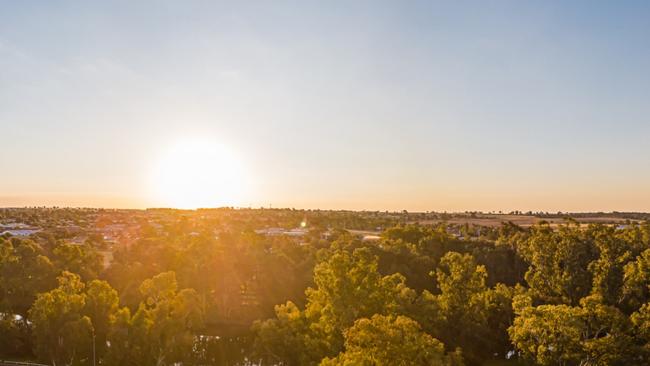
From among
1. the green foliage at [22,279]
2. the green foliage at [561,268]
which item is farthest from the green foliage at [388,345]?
the green foliage at [22,279]

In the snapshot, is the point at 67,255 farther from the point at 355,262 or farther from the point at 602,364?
the point at 602,364

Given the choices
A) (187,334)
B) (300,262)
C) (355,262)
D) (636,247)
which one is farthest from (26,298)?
Answer: (636,247)

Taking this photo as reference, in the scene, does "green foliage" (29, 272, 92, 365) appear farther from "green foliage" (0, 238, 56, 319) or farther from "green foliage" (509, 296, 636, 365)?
"green foliage" (509, 296, 636, 365)

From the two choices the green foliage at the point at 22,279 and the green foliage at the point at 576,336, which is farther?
the green foliage at the point at 22,279

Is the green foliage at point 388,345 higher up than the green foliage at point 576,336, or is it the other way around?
the green foliage at point 388,345

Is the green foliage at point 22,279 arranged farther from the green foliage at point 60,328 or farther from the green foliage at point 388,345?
the green foliage at point 388,345

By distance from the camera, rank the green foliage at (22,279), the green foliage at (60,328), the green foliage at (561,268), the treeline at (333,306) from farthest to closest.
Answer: the green foliage at (22,279), the green foliage at (561,268), the green foliage at (60,328), the treeline at (333,306)

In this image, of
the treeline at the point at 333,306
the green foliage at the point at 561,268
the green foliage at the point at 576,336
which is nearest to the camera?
the green foliage at the point at 576,336

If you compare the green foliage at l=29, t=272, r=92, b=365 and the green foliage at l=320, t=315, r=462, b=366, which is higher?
the green foliage at l=320, t=315, r=462, b=366

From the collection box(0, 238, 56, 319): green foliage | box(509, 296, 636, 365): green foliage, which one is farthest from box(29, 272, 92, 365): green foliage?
box(509, 296, 636, 365): green foliage
